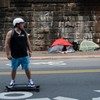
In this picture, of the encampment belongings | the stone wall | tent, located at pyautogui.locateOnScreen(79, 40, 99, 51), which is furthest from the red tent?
the stone wall

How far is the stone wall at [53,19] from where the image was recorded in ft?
73.6

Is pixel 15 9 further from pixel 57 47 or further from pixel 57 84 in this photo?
pixel 57 84

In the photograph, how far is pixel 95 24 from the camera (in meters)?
22.5

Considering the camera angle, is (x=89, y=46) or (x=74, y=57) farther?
(x=89, y=46)

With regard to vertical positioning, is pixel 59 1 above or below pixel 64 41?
above

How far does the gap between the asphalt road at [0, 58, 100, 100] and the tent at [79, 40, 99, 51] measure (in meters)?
6.53

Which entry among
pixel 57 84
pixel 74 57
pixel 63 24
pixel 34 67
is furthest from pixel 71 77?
pixel 63 24

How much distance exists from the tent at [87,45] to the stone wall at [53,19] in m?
0.65

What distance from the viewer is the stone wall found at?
2244 centimetres

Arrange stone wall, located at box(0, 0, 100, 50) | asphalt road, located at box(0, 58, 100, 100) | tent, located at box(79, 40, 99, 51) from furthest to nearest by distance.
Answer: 1. stone wall, located at box(0, 0, 100, 50)
2. tent, located at box(79, 40, 99, 51)
3. asphalt road, located at box(0, 58, 100, 100)

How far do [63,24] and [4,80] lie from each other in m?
11.1

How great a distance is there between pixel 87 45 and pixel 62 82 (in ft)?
34.8

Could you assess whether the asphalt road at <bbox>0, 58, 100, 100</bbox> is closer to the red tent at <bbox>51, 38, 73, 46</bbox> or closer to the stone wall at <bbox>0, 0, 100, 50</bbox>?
the red tent at <bbox>51, 38, 73, 46</bbox>

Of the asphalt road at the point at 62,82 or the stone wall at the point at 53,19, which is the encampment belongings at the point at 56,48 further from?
the asphalt road at the point at 62,82
